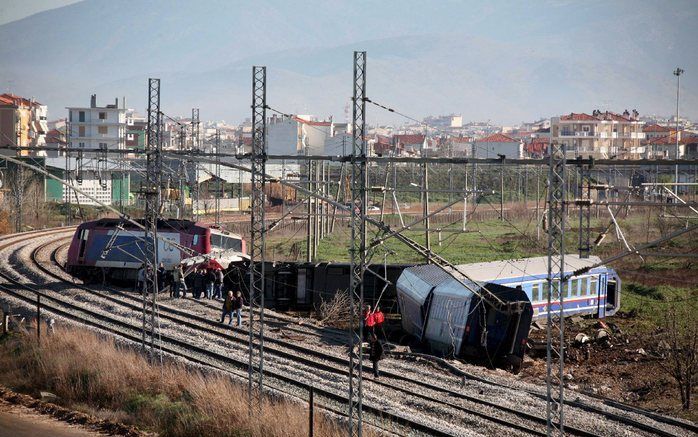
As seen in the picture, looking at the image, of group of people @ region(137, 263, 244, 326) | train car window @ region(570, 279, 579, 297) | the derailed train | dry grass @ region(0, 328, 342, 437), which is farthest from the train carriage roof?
dry grass @ region(0, 328, 342, 437)

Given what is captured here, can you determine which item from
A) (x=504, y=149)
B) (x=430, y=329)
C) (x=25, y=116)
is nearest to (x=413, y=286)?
(x=430, y=329)

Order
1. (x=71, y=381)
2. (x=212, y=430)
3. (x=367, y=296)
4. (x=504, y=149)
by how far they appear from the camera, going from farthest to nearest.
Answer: (x=504, y=149)
(x=367, y=296)
(x=71, y=381)
(x=212, y=430)

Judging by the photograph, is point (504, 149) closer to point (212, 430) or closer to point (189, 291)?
point (189, 291)

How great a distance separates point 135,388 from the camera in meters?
21.5

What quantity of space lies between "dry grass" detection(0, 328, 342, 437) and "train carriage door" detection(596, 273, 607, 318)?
55.8 ft

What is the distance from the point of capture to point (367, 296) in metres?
33.6

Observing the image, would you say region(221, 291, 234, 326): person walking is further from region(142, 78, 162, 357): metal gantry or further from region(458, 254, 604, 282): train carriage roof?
region(458, 254, 604, 282): train carriage roof

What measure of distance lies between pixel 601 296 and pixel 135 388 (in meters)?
18.6

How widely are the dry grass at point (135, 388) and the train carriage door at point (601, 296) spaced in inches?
670

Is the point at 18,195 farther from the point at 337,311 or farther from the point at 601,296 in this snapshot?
the point at 601,296

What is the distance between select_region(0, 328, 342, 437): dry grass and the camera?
1823 centimetres

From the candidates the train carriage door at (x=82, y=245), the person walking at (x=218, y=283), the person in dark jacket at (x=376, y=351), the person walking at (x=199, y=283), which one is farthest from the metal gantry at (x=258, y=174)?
the train carriage door at (x=82, y=245)

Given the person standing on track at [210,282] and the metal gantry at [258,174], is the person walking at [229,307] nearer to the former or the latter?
the person standing on track at [210,282]

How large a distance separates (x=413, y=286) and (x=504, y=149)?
82.4 meters
